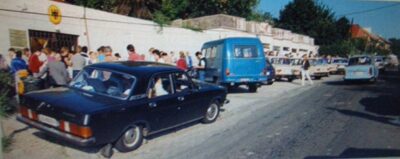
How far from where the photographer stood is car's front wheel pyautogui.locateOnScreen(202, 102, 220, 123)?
7988 millimetres

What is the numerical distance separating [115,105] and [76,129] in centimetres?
70

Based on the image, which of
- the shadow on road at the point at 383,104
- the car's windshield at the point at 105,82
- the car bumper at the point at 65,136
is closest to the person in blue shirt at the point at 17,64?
the car's windshield at the point at 105,82

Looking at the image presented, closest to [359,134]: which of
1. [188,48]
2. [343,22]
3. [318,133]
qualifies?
[318,133]

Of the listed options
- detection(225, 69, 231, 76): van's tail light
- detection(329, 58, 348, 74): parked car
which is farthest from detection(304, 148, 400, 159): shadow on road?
detection(329, 58, 348, 74): parked car

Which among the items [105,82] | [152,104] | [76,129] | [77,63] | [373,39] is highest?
[373,39]

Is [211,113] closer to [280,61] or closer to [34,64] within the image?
[34,64]

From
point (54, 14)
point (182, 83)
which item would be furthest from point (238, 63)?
point (54, 14)

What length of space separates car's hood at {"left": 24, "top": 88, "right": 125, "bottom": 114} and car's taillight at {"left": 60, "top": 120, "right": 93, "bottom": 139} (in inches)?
8.4

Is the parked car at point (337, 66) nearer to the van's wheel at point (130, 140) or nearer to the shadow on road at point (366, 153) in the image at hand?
the shadow on road at point (366, 153)

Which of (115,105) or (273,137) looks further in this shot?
(273,137)

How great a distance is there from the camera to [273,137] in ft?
22.0

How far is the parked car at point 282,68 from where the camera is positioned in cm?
1942

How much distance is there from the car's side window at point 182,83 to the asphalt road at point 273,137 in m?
0.96

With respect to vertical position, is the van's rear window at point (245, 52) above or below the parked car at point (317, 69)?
above
